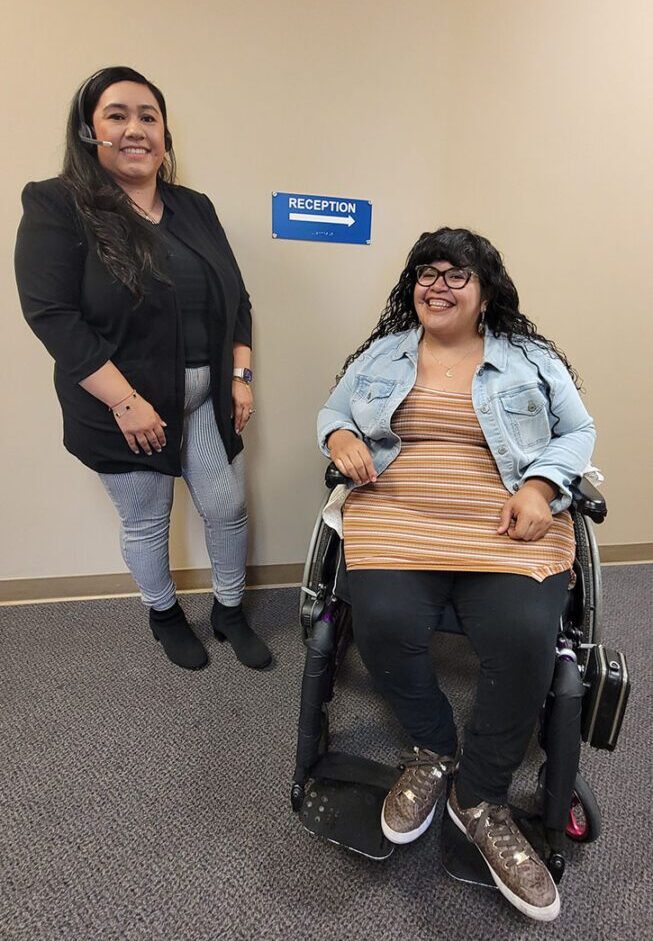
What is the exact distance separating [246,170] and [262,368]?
583 mm

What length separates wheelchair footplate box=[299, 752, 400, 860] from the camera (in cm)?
104

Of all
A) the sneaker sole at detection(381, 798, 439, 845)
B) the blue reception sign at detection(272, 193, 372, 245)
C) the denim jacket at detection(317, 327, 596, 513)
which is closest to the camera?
the sneaker sole at detection(381, 798, 439, 845)

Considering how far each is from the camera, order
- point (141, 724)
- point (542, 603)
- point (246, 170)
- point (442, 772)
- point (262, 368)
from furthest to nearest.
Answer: point (262, 368) < point (246, 170) < point (141, 724) < point (442, 772) < point (542, 603)

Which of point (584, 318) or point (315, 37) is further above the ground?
point (315, 37)

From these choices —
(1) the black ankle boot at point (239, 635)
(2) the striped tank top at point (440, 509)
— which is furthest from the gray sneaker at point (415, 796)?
(1) the black ankle boot at point (239, 635)

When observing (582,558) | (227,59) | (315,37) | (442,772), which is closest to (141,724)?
(442,772)

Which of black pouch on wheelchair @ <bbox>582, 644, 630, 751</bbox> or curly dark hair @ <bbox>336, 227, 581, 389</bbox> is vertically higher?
curly dark hair @ <bbox>336, 227, 581, 389</bbox>

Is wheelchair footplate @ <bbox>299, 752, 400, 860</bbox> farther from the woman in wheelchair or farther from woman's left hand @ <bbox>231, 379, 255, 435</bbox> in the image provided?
woman's left hand @ <bbox>231, 379, 255, 435</bbox>

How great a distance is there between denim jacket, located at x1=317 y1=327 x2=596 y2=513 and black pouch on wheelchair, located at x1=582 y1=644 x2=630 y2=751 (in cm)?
31

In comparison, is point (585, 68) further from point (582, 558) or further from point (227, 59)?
point (582, 558)

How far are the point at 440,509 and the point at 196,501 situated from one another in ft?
2.48

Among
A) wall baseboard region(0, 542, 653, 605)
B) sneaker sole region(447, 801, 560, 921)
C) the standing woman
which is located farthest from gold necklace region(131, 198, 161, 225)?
Result: sneaker sole region(447, 801, 560, 921)

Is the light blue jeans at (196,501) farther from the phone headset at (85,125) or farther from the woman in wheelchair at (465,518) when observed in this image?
the phone headset at (85,125)

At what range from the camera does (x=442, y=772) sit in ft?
3.57
